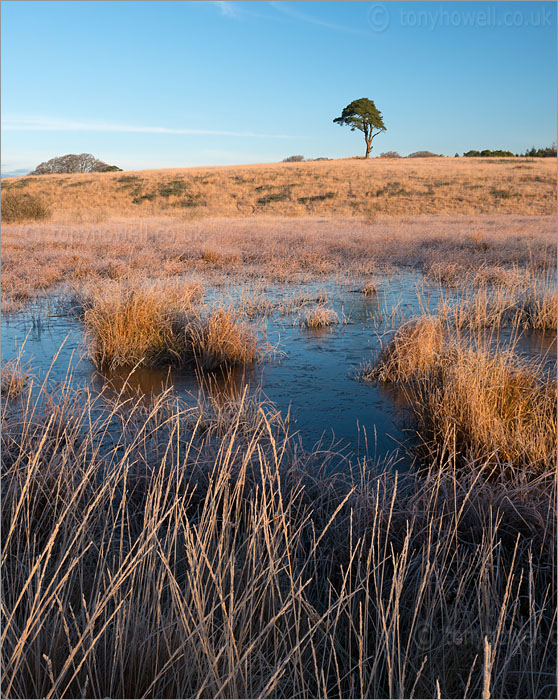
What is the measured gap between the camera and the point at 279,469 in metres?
3.53

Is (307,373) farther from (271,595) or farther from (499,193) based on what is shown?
(499,193)

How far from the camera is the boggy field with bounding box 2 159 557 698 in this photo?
1.90 meters

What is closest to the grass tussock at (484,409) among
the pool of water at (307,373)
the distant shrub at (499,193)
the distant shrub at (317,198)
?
the pool of water at (307,373)

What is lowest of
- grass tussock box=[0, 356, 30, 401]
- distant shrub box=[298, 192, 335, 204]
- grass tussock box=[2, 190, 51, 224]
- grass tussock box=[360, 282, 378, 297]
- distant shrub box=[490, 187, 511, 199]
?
grass tussock box=[0, 356, 30, 401]

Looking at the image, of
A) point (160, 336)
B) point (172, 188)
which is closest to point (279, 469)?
point (160, 336)

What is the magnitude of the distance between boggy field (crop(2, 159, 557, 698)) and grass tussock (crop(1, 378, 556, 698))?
0.02 metres

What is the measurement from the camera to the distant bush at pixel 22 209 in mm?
24622

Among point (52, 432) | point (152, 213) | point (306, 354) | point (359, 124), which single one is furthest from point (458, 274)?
point (359, 124)

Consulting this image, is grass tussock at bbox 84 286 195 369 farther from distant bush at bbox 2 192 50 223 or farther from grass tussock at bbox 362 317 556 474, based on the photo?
distant bush at bbox 2 192 50 223

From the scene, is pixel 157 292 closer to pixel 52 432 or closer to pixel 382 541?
pixel 52 432

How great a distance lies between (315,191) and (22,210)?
17.1 metres

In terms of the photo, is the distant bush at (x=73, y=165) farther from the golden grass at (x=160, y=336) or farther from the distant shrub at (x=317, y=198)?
the golden grass at (x=160, y=336)

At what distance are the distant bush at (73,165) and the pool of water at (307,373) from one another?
184ft

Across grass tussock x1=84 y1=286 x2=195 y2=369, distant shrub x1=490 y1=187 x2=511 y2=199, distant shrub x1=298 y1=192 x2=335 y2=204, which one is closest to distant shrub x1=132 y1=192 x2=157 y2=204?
distant shrub x1=298 y1=192 x2=335 y2=204
